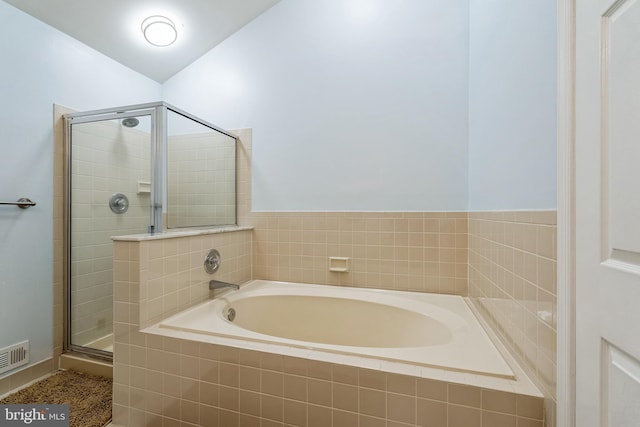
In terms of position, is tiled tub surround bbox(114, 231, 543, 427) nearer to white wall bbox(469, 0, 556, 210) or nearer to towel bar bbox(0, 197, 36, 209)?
white wall bbox(469, 0, 556, 210)

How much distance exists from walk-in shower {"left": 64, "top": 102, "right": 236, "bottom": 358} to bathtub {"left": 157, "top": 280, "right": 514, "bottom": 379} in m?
0.61

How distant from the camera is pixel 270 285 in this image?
1.92 metres

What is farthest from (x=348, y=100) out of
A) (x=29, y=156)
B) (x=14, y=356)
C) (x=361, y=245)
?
(x=14, y=356)

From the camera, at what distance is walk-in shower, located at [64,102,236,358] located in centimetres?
164

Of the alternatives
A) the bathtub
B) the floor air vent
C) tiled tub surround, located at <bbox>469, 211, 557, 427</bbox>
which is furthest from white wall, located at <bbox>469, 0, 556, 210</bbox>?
the floor air vent

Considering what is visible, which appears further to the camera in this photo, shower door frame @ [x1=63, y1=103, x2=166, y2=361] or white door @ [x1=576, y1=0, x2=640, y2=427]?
shower door frame @ [x1=63, y1=103, x2=166, y2=361]

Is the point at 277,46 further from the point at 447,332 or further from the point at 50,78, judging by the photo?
the point at 447,332

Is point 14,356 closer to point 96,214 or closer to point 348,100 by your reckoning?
point 96,214

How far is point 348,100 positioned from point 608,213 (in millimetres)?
1593

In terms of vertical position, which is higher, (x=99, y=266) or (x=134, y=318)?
(x=99, y=266)

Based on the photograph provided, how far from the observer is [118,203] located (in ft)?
5.87

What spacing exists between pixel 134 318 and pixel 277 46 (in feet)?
6.60

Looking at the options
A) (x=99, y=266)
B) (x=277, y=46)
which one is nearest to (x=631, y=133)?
(x=277, y=46)

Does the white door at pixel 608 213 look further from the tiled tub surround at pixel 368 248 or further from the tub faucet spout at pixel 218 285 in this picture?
the tub faucet spout at pixel 218 285
